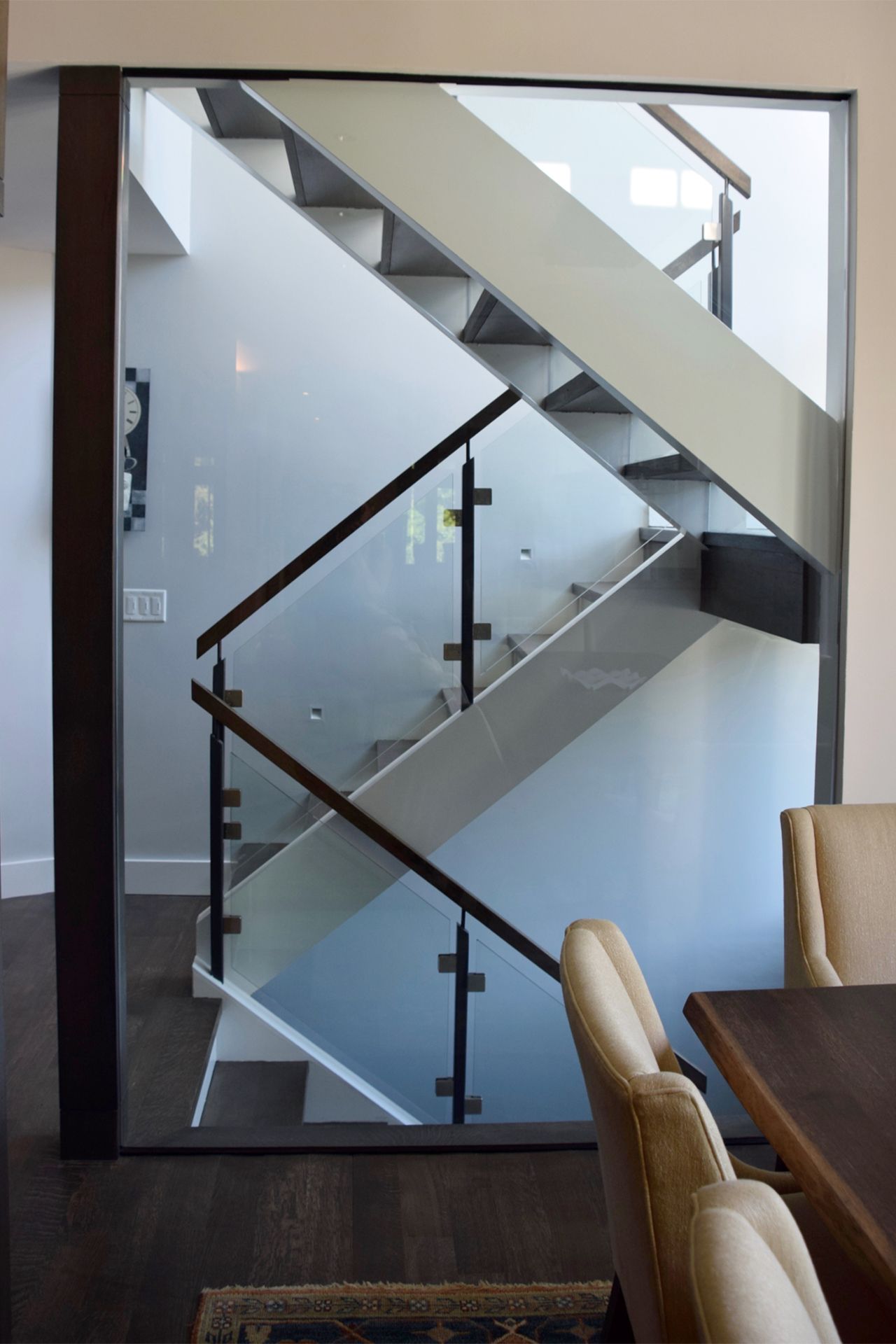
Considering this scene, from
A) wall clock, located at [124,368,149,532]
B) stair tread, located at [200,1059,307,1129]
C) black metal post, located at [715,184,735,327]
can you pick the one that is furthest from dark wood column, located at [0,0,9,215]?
stair tread, located at [200,1059,307,1129]

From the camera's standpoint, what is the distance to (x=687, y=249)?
8.30 ft

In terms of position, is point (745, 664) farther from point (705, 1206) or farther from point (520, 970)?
point (705, 1206)

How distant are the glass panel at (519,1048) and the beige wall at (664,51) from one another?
0.99 m

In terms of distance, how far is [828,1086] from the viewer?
4.38ft

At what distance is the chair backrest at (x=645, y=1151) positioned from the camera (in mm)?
963

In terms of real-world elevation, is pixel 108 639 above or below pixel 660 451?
below

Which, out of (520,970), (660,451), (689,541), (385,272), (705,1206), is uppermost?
(385,272)

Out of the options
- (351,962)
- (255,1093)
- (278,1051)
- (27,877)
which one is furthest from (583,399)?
(27,877)

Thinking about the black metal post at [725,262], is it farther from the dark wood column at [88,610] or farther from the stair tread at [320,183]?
the dark wood column at [88,610]

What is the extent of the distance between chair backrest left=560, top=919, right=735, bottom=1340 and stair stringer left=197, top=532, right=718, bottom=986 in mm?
1400

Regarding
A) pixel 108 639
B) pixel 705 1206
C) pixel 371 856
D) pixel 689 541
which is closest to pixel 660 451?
pixel 689 541

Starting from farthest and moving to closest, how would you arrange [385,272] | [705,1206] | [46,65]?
[385,272], [46,65], [705,1206]

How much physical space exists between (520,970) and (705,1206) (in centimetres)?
197

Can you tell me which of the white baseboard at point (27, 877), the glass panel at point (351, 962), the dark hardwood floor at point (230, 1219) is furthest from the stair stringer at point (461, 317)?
the white baseboard at point (27, 877)
